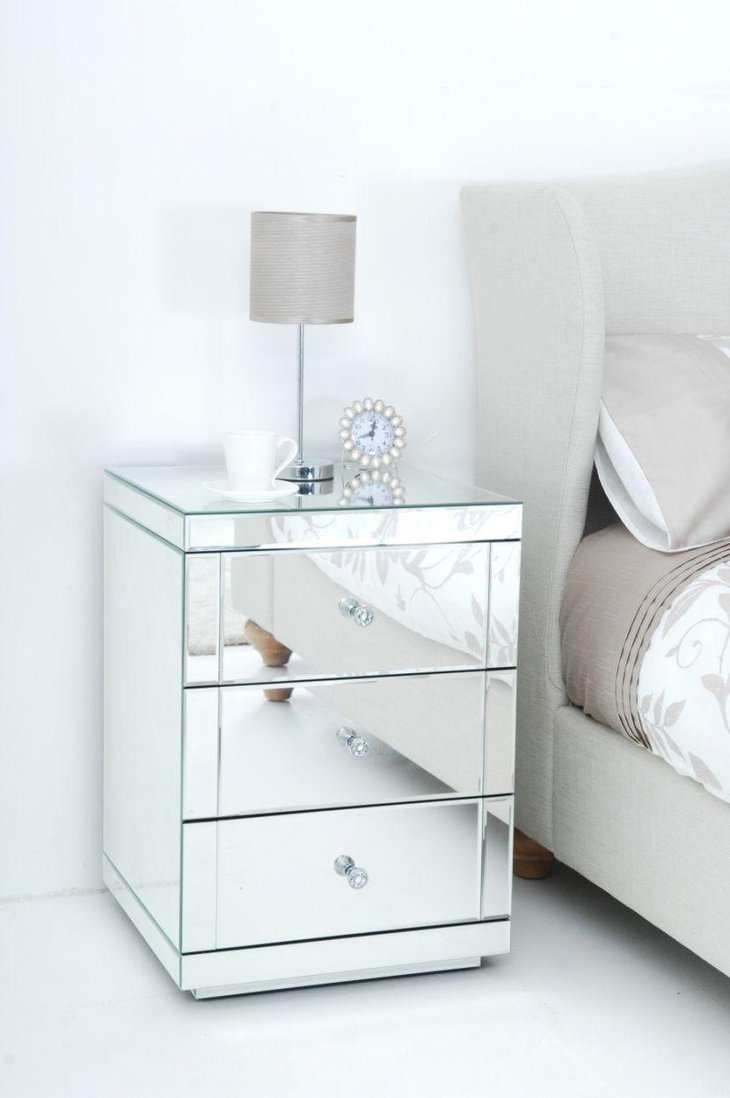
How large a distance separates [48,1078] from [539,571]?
91 centimetres

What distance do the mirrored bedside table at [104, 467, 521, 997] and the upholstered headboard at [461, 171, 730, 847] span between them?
0.19m

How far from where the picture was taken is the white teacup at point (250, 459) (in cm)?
170

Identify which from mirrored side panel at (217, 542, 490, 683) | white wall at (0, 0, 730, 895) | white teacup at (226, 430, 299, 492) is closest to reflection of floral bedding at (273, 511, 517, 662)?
mirrored side panel at (217, 542, 490, 683)

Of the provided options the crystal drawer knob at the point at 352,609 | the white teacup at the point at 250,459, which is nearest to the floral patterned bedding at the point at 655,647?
the crystal drawer knob at the point at 352,609

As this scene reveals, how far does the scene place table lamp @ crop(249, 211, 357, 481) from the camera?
1762mm

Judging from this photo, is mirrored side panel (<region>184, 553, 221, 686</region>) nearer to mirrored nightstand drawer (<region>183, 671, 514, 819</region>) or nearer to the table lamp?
mirrored nightstand drawer (<region>183, 671, 514, 819</region>)

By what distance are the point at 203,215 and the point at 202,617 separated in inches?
25.4

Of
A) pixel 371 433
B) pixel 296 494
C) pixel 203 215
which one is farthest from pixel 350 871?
pixel 203 215

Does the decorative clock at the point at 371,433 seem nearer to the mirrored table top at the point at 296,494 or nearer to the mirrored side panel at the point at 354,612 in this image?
the mirrored table top at the point at 296,494

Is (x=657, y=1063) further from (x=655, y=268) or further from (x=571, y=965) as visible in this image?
(x=655, y=268)

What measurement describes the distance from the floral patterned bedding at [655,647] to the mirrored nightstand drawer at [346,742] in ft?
0.46

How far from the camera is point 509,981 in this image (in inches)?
70.1

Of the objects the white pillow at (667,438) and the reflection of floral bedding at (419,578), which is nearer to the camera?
the reflection of floral bedding at (419,578)

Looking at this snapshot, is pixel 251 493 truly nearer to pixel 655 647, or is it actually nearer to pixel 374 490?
pixel 374 490
